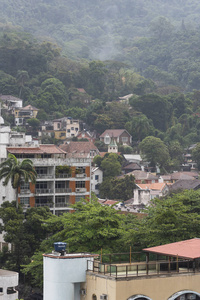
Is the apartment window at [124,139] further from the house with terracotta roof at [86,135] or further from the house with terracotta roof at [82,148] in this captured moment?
the house with terracotta roof at [82,148]

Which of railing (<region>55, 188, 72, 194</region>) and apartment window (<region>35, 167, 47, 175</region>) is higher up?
apartment window (<region>35, 167, 47, 175</region>)

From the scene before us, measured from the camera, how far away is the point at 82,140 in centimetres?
14200

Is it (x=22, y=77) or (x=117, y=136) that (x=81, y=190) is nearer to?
(x=117, y=136)

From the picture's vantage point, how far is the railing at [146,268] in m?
22.5

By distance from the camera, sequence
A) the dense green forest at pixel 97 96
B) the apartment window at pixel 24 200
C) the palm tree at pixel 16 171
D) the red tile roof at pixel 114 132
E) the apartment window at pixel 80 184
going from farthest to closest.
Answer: the dense green forest at pixel 97 96 → the red tile roof at pixel 114 132 → the apartment window at pixel 80 184 → the apartment window at pixel 24 200 → the palm tree at pixel 16 171

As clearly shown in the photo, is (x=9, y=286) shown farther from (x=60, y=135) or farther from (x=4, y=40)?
(x=4, y=40)

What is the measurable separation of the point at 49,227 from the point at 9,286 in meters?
5.57

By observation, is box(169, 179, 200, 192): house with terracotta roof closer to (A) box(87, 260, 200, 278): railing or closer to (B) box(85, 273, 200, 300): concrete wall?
(A) box(87, 260, 200, 278): railing

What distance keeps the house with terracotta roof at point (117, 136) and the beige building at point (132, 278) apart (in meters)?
121

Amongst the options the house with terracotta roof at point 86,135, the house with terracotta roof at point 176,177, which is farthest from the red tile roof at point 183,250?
the house with terracotta roof at point 86,135

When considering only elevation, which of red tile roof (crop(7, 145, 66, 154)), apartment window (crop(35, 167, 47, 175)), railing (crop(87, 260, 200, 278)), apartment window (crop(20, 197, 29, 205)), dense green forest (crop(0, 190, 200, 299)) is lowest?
railing (crop(87, 260, 200, 278))

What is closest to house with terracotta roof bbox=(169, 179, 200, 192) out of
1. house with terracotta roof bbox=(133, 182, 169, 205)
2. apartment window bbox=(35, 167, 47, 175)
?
house with terracotta roof bbox=(133, 182, 169, 205)

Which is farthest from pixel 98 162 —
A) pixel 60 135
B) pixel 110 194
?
pixel 60 135

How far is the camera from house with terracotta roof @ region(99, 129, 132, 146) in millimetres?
145125
